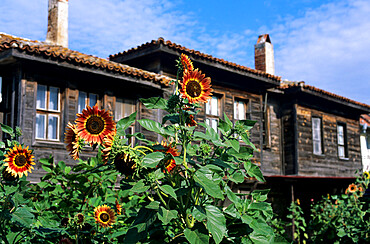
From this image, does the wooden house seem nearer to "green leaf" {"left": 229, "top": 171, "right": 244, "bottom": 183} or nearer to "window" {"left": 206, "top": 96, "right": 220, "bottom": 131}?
"window" {"left": 206, "top": 96, "right": 220, "bottom": 131}

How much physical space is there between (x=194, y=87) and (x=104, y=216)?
5.62 ft

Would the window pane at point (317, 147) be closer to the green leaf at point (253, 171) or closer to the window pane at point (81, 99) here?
the window pane at point (81, 99)

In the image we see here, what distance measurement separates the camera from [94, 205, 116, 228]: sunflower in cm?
360

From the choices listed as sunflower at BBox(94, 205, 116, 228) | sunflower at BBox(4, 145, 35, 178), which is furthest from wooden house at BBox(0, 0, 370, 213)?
sunflower at BBox(4, 145, 35, 178)

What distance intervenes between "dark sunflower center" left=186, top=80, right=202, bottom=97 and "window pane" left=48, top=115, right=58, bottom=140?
706cm

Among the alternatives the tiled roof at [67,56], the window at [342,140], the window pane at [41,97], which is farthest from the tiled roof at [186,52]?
the window at [342,140]

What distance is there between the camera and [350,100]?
16.6 metres

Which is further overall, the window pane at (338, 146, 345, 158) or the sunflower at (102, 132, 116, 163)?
the window pane at (338, 146, 345, 158)

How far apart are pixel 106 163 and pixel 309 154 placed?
14.0 m

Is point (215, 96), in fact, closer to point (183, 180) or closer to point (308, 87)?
point (308, 87)

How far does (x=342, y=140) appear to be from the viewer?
1759cm

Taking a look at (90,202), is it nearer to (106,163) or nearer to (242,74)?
(106,163)

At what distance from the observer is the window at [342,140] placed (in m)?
17.4

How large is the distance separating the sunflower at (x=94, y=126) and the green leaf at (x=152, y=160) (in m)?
0.27
